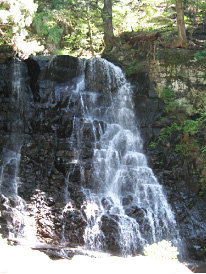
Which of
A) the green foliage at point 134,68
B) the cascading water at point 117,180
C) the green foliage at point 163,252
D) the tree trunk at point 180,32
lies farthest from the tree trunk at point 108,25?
the green foliage at point 163,252

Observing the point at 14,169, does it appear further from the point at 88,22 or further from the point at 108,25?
the point at 108,25

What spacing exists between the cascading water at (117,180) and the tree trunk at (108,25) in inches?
120

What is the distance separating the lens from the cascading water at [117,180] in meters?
8.93

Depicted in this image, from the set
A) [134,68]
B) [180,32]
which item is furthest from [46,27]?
[180,32]

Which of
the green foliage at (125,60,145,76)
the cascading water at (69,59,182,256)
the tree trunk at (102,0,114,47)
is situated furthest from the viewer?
the tree trunk at (102,0,114,47)

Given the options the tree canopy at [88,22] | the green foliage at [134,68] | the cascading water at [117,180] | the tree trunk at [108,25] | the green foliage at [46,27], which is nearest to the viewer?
the cascading water at [117,180]

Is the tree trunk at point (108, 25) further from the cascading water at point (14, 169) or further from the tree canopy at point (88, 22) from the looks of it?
the cascading water at point (14, 169)

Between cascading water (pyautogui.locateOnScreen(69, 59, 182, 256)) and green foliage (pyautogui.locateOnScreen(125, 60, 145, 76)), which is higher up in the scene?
green foliage (pyautogui.locateOnScreen(125, 60, 145, 76))

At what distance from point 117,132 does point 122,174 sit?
213 centimetres

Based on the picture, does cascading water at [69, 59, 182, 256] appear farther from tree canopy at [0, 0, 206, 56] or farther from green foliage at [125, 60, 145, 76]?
tree canopy at [0, 0, 206, 56]

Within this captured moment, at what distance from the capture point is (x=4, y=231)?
870 centimetres

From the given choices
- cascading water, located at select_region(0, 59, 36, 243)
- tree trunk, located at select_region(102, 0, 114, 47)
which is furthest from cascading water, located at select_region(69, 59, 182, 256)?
tree trunk, located at select_region(102, 0, 114, 47)

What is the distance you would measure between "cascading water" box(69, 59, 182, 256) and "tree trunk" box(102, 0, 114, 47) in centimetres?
304

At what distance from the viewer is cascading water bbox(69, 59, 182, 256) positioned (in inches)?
352
